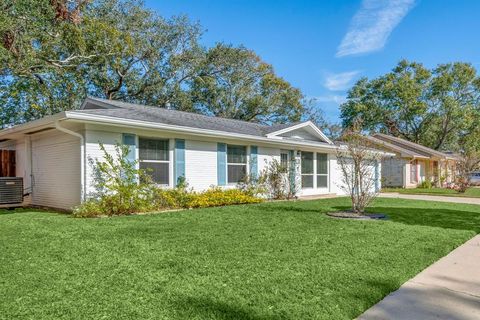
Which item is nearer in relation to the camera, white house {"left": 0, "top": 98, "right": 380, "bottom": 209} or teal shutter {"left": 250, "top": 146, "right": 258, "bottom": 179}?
white house {"left": 0, "top": 98, "right": 380, "bottom": 209}

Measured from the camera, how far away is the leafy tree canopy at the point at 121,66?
1579 centimetres

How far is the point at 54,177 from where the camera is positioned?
35.1ft

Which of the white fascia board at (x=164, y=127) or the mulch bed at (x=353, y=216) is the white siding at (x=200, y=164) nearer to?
the white fascia board at (x=164, y=127)

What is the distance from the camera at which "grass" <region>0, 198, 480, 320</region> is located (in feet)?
10.2

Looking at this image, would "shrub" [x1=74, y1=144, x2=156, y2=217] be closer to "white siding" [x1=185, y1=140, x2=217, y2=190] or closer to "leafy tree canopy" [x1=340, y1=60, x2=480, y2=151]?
"white siding" [x1=185, y1=140, x2=217, y2=190]

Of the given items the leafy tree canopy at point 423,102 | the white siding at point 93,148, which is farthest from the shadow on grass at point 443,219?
the leafy tree canopy at point 423,102

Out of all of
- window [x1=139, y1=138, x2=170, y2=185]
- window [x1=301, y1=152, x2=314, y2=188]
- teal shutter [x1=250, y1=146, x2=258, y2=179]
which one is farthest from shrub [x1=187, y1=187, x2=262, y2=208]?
window [x1=301, y1=152, x2=314, y2=188]

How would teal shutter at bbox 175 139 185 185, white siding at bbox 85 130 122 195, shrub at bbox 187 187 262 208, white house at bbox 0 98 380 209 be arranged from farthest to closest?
teal shutter at bbox 175 139 185 185 → shrub at bbox 187 187 262 208 → white house at bbox 0 98 380 209 → white siding at bbox 85 130 122 195

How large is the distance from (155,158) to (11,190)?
4.46 meters

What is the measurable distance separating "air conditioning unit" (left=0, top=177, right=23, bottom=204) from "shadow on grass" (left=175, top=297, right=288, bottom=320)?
9.59m

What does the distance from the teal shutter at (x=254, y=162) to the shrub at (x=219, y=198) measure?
999 millimetres

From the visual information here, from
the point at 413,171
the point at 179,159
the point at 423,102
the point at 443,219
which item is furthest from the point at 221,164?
the point at 423,102

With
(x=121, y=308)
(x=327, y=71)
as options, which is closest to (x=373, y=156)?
(x=121, y=308)

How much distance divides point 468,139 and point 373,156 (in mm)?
34574
